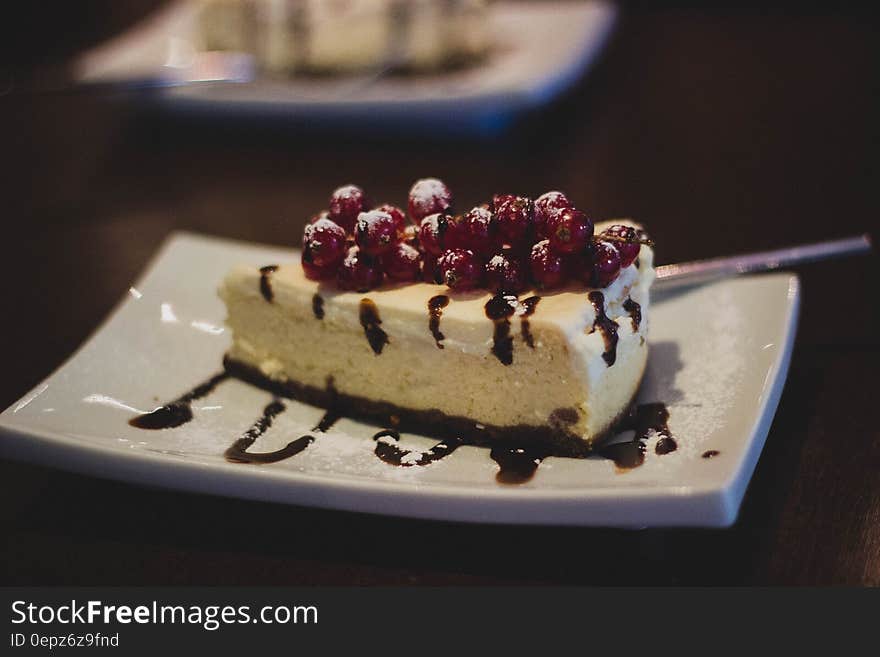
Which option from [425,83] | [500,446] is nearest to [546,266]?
[500,446]

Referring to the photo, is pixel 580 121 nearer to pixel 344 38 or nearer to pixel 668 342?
pixel 344 38

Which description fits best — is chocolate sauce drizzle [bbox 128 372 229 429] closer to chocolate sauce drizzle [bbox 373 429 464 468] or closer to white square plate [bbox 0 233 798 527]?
white square plate [bbox 0 233 798 527]

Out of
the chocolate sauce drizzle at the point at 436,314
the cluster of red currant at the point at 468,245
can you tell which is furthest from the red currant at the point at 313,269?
the chocolate sauce drizzle at the point at 436,314

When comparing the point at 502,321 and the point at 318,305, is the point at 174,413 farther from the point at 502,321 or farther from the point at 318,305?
the point at 502,321

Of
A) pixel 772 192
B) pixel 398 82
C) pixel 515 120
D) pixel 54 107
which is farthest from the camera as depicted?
pixel 54 107

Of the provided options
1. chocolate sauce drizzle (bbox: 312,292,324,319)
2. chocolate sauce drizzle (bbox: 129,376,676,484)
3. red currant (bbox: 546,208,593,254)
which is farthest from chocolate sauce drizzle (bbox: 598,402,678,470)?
chocolate sauce drizzle (bbox: 312,292,324,319)

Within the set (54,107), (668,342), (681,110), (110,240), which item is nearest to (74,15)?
(54,107)
